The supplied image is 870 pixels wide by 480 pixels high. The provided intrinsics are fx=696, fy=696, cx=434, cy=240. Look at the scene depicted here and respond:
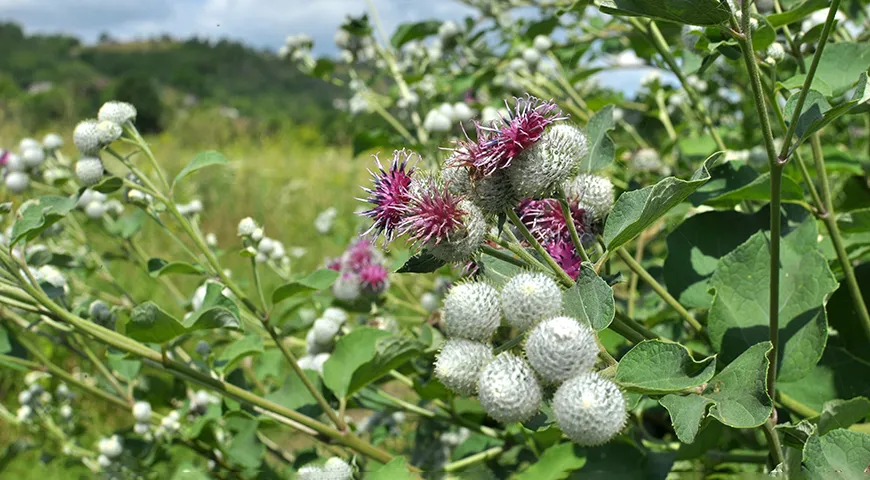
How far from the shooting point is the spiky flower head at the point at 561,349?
1149 mm

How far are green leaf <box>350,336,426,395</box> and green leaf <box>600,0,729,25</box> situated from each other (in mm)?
1010

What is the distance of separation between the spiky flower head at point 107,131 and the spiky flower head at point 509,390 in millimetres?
1393

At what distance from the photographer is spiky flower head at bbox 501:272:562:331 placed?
122 centimetres

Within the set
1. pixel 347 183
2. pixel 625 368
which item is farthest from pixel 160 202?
pixel 347 183

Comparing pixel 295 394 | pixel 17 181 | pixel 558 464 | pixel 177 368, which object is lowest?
pixel 295 394

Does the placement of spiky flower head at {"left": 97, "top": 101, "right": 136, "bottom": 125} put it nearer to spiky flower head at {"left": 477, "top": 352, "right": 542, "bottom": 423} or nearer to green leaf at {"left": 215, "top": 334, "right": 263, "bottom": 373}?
green leaf at {"left": 215, "top": 334, "right": 263, "bottom": 373}

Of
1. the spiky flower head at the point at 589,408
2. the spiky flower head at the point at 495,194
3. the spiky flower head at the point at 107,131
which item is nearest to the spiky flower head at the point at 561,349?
the spiky flower head at the point at 589,408

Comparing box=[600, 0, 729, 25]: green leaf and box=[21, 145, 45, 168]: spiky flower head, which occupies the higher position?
box=[600, 0, 729, 25]: green leaf

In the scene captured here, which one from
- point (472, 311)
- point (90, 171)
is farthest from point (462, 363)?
point (90, 171)

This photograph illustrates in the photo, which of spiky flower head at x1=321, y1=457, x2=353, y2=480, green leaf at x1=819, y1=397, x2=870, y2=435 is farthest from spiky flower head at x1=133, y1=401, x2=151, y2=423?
green leaf at x1=819, y1=397, x2=870, y2=435

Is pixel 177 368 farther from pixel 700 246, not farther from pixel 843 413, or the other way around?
pixel 843 413

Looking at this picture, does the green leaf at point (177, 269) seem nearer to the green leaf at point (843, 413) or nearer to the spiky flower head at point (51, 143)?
the spiky flower head at point (51, 143)

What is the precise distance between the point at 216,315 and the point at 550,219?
0.87 m

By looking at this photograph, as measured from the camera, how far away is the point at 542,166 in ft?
4.10
